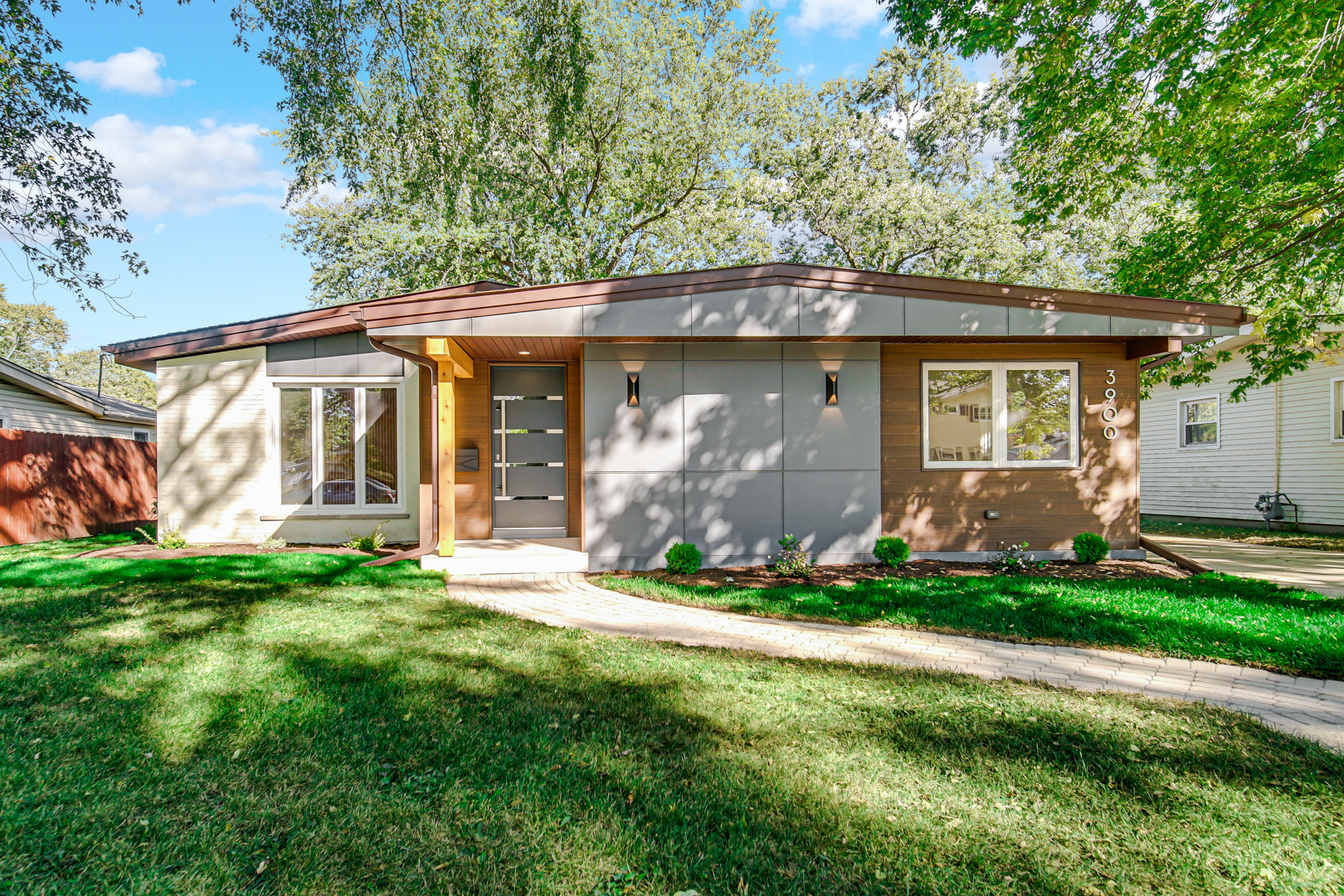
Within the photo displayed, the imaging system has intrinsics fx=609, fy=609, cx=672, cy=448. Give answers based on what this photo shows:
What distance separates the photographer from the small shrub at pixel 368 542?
7941 millimetres

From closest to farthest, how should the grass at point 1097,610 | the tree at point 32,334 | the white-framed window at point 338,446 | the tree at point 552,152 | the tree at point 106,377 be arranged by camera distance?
the grass at point 1097,610 → the tree at point 552,152 → the white-framed window at point 338,446 → the tree at point 32,334 → the tree at point 106,377

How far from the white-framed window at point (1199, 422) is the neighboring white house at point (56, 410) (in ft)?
71.2

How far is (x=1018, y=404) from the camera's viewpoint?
7.50 metres

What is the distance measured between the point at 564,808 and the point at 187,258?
11.5 m

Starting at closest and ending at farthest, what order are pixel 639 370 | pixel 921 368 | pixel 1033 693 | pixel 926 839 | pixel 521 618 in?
pixel 926 839, pixel 1033 693, pixel 521 618, pixel 639 370, pixel 921 368

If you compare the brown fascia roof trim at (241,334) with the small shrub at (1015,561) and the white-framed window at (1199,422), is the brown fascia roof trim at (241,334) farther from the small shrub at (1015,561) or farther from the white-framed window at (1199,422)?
the white-framed window at (1199,422)

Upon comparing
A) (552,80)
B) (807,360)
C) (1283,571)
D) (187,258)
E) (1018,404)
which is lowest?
(1283,571)

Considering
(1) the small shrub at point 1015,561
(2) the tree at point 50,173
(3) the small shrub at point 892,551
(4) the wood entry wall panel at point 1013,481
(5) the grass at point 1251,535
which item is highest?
(2) the tree at point 50,173

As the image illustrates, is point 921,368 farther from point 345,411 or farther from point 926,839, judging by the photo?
point 345,411

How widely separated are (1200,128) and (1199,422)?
27.2ft

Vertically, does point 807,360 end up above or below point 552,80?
below

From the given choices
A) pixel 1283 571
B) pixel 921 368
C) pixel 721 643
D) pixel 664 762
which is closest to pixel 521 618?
pixel 721 643

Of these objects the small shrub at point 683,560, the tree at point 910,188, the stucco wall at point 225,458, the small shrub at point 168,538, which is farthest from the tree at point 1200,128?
the small shrub at point 168,538

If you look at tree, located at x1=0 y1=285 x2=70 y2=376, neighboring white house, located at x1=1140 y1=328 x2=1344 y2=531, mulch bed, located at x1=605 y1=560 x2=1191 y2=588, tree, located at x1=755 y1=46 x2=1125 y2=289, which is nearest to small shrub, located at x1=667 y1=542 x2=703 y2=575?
mulch bed, located at x1=605 y1=560 x2=1191 y2=588
